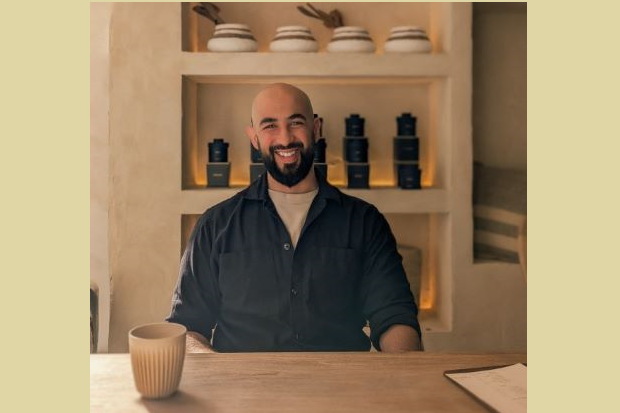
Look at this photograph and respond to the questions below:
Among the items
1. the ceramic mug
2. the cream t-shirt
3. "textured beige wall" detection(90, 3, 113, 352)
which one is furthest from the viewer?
"textured beige wall" detection(90, 3, 113, 352)

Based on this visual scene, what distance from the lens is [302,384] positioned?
0.73 metres

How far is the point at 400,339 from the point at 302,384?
1.69 ft

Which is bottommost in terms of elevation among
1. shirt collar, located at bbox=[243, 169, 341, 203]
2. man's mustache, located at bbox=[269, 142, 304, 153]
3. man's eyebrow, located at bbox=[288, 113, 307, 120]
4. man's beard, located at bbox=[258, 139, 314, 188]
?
shirt collar, located at bbox=[243, 169, 341, 203]

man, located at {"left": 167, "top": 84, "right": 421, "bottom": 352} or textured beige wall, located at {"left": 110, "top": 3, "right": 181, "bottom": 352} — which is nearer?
man, located at {"left": 167, "top": 84, "right": 421, "bottom": 352}

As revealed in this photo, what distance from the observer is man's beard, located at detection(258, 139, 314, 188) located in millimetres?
1468

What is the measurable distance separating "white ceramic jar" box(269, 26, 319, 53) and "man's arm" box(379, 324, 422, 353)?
3.93ft

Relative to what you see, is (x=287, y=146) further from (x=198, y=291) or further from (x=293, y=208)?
(x=198, y=291)

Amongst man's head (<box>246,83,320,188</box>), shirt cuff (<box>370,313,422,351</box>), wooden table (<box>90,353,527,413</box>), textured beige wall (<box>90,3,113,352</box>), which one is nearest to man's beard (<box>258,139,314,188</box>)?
man's head (<box>246,83,320,188</box>)

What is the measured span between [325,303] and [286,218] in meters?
0.21


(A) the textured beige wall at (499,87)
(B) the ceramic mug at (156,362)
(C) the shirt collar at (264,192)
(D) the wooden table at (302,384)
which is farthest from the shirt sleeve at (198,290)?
(A) the textured beige wall at (499,87)

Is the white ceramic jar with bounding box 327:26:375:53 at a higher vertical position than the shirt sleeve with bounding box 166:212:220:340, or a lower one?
higher

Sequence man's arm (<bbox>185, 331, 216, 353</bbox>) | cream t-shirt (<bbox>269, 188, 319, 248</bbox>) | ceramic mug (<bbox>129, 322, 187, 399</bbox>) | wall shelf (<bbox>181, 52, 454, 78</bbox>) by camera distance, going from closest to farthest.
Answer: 1. ceramic mug (<bbox>129, 322, 187, 399</bbox>)
2. man's arm (<bbox>185, 331, 216, 353</bbox>)
3. cream t-shirt (<bbox>269, 188, 319, 248</bbox>)
4. wall shelf (<bbox>181, 52, 454, 78</bbox>)

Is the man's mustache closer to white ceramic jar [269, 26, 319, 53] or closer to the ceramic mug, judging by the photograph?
white ceramic jar [269, 26, 319, 53]

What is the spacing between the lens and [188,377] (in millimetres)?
750
